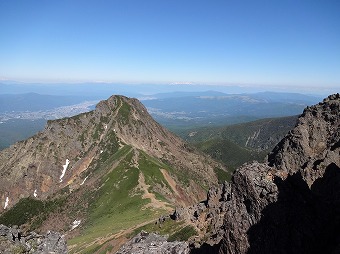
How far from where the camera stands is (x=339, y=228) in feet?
95.3

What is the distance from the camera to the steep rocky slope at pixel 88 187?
118 metres

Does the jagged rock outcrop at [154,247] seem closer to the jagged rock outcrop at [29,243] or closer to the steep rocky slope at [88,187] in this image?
the jagged rock outcrop at [29,243]

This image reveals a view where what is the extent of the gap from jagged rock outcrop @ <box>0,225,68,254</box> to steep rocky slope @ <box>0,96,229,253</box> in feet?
168

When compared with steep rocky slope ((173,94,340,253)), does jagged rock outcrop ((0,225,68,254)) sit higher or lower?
lower

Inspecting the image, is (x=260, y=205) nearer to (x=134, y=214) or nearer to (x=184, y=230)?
(x=184, y=230)

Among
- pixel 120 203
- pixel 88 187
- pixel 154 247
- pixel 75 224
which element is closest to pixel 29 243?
pixel 154 247

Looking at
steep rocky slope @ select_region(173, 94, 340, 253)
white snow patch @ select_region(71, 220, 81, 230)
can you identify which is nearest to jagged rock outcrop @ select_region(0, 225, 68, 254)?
steep rocky slope @ select_region(173, 94, 340, 253)

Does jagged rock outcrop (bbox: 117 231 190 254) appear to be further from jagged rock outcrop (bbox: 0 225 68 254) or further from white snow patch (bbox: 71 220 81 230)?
white snow patch (bbox: 71 220 81 230)

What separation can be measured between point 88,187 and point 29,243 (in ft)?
397

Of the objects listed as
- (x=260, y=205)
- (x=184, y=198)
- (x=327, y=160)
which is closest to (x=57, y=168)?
(x=184, y=198)

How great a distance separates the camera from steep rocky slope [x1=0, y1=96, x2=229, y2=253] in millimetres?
117500

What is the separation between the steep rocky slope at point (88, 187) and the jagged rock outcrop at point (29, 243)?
51189 millimetres

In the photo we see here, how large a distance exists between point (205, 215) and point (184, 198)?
7722 centimetres

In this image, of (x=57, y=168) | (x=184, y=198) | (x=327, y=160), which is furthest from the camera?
(x=57, y=168)
